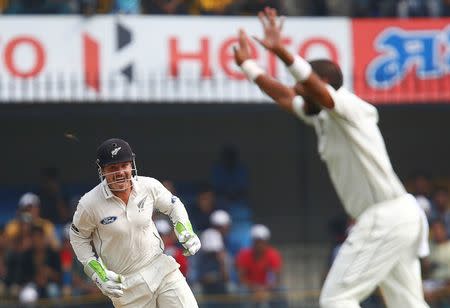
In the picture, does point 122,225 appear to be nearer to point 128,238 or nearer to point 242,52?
point 128,238

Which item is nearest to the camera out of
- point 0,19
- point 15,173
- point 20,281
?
point 20,281

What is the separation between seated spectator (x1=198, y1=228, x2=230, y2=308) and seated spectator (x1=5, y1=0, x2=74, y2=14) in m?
3.39

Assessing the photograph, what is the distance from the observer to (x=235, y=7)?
663 inches

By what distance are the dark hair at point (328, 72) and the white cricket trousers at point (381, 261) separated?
33.7 inches

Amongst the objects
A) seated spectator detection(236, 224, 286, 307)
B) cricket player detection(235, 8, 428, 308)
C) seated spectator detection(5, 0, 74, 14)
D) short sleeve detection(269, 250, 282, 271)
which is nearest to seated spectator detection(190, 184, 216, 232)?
seated spectator detection(236, 224, 286, 307)

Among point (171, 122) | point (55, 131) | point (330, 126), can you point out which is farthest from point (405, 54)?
point (330, 126)

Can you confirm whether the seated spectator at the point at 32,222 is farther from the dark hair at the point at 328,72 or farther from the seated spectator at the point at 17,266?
the dark hair at the point at 328,72

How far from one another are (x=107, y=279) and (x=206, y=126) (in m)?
10.4

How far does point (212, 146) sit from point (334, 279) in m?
10.2

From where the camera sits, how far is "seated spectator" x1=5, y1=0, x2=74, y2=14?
15867 millimetres

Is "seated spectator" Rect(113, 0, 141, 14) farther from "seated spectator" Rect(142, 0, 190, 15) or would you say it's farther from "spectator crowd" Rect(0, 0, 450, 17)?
"seated spectator" Rect(142, 0, 190, 15)

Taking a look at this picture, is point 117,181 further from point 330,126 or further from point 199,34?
point 199,34

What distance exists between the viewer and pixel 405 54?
16.6 m

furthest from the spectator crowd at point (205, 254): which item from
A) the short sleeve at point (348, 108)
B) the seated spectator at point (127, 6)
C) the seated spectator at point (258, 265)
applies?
the short sleeve at point (348, 108)
